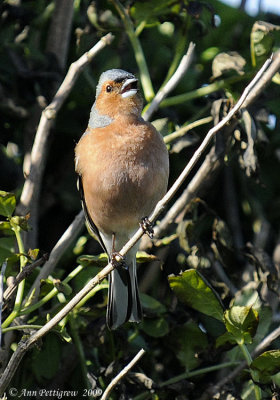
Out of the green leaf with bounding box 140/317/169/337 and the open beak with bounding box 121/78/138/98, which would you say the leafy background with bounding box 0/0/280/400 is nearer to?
the green leaf with bounding box 140/317/169/337

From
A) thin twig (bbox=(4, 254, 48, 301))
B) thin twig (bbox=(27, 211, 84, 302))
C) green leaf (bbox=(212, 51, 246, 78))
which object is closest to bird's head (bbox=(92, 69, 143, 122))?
green leaf (bbox=(212, 51, 246, 78))

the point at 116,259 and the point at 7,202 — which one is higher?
the point at 7,202

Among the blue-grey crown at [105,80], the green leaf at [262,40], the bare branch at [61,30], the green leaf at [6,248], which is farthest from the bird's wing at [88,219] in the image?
the green leaf at [262,40]

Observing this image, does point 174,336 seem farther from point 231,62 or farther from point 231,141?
point 231,62

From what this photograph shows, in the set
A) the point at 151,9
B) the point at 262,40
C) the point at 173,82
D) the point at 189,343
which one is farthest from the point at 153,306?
the point at 151,9

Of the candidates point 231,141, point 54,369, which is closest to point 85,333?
point 54,369

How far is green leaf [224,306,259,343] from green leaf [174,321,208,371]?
1.59 feet

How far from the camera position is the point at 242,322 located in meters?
3.35

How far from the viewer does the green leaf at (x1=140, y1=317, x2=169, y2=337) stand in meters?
3.97

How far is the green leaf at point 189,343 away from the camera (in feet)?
12.5

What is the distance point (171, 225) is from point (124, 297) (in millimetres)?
596

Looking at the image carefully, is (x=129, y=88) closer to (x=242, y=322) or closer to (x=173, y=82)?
(x=173, y=82)

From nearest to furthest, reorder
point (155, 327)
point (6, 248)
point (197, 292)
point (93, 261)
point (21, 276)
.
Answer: point (21, 276)
point (197, 292)
point (93, 261)
point (6, 248)
point (155, 327)

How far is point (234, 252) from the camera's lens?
13.4ft
